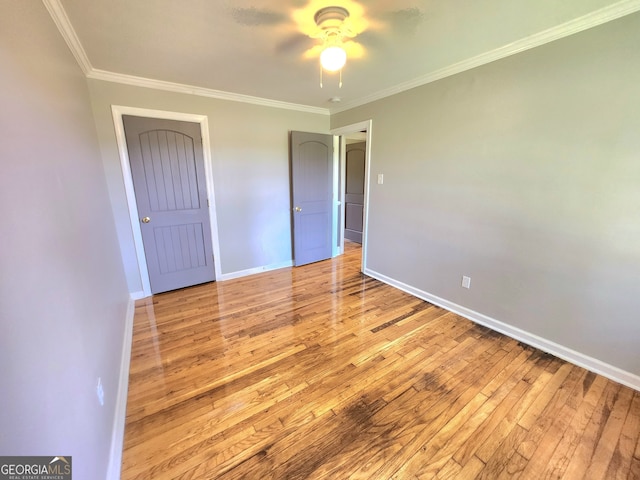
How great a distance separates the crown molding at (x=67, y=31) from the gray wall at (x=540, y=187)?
2.79 meters

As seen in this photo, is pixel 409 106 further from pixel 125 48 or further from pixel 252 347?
pixel 252 347

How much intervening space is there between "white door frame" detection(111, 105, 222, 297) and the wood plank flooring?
30.7 inches

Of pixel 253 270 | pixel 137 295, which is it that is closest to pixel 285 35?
pixel 253 270

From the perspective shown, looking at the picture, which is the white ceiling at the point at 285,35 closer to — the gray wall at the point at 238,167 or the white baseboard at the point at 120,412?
the gray wall at the point at 238,167

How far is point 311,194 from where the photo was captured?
13.3 ft

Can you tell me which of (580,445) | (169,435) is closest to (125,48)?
(169,435)

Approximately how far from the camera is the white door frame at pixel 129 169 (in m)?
2.70

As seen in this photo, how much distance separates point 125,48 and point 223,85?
0.97 metres

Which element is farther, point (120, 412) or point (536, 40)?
point (536, 40)

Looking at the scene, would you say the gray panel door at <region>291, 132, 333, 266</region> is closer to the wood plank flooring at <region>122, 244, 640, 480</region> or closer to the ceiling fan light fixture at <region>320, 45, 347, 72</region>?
the wood plank flooring at <region>122, 244, 640, 480</region>

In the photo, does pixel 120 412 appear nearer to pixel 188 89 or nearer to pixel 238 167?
pixel 238 167

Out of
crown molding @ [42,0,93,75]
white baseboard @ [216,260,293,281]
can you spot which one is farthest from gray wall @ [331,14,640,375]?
crown molding @ [42,0,93,75]

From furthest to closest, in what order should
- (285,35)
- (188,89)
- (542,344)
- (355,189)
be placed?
(355,189), (188,89), (542,344), (285,35)

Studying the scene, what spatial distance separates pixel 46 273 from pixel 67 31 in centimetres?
186
